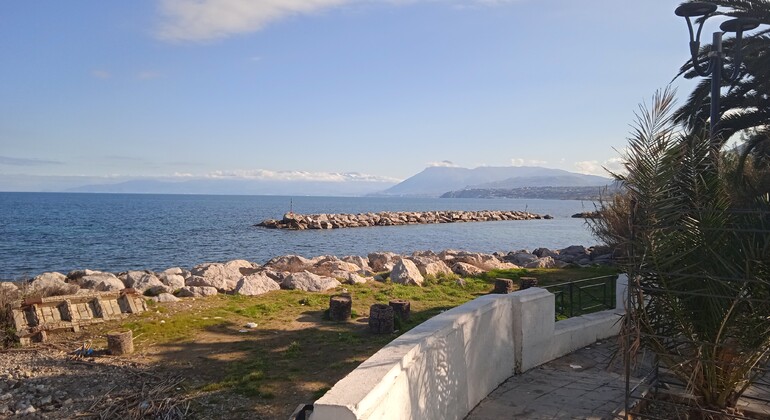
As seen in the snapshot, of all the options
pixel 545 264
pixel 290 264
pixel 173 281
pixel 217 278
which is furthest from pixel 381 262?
pixel 173 281

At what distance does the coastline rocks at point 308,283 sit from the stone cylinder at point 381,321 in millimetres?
5021

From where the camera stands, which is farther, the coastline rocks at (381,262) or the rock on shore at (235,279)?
the coastline rocks at (381,262)

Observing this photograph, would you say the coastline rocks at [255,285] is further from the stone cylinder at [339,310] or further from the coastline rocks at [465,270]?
the coastline rocks at [465,270]

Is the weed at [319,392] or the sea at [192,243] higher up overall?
→ the weed at [319,392]

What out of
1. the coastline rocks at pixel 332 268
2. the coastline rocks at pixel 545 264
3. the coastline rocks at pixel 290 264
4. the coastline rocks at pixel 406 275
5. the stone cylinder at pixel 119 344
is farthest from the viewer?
the coastline rocks at pixel 545 264

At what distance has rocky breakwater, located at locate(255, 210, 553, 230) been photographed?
5888 centimetres

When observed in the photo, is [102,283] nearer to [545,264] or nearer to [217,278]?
[217,278]

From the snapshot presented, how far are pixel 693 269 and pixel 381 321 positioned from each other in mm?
6289

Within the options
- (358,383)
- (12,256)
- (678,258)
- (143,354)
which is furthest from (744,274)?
(12,256)

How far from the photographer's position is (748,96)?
14.0 m

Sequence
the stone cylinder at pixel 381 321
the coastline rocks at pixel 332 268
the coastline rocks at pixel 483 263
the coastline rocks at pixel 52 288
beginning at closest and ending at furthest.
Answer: the stone cylinder at pixel 381 321, the coastline rocks at pixel 52 288, the coastline rocks at pixel 332 268, the coastline rocks at pixel 483 263

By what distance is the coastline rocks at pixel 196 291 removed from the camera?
47.0 ft

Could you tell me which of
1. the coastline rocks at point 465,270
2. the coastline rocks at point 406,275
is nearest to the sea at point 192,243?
the coastline rocks at point 465,270

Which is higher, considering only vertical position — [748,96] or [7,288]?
[748,96]
